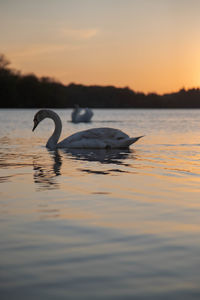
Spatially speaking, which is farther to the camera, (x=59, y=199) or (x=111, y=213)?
(x=59, y=199)

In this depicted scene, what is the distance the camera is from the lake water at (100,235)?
3.48 m

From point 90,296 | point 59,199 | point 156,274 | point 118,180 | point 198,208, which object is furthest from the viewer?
point 118,180

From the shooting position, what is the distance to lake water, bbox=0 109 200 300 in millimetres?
3480

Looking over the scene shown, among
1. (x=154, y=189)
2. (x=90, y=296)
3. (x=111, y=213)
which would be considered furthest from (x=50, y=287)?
(x=154, y=189)

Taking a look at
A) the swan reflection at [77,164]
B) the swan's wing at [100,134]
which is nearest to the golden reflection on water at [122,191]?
the swan reflection at [77,164]

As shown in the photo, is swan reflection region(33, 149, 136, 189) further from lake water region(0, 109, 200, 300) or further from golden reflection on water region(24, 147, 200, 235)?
lake water region(0, 109, 200, 300)

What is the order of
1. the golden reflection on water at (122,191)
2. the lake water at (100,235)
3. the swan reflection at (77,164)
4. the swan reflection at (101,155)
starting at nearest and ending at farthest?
the lake water at (100,235) < the golden reflection on water at (122,191) < the swan reflection at (77,164) < the swan reflection at (101,155)

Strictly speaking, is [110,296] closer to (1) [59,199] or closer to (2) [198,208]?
(2) [198,208]

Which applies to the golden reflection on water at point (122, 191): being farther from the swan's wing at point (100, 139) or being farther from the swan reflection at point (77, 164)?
the swan's wing at point (100, 139)

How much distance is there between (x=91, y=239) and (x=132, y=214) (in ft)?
3.81

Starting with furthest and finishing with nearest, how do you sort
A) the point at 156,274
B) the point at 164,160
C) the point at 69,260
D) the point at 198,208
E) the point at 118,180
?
1. the point at 164,160
2. the point at 118,180
3. the point at 198,208
4. the point at 69,260
5. the point at 156,274

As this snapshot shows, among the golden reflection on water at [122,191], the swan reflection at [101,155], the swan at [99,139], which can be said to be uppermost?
the swan at [99,139]

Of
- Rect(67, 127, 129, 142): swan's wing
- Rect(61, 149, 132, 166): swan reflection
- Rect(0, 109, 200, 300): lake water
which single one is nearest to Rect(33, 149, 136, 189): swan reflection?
Rect(61, 149, 132, 166): swan reflection

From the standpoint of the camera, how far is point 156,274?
3.70 m
